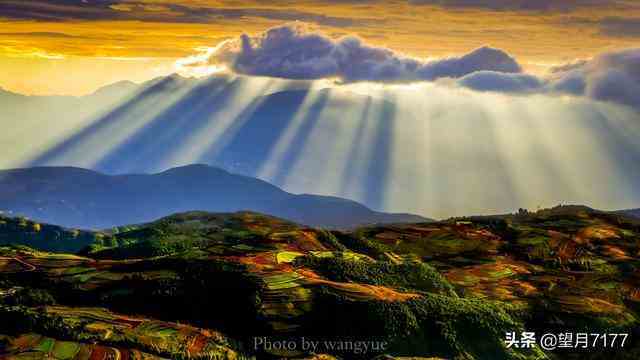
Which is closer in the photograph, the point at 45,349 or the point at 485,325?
the point at 45,349

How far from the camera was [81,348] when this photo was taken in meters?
139

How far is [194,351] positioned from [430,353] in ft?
166

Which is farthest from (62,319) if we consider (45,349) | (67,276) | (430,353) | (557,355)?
(557,355)

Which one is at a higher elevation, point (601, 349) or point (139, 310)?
point (139, 310)

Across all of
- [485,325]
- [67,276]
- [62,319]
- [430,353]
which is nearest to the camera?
[62,319]

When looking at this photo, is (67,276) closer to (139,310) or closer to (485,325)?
(139,310)

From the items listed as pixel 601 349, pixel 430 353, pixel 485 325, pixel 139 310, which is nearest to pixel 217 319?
pixel 139 310

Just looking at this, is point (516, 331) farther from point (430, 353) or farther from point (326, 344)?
point (326, 344)

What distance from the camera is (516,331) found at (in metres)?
184

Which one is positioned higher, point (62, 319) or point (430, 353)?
point (62, 319)

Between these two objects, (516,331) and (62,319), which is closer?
(62,319)

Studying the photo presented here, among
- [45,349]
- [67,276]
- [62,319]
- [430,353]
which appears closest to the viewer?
[45,349]

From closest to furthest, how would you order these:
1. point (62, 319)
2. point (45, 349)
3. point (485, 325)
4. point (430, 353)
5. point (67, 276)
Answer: point (45, 349) → point (62, 319) → point (430, 353) → point (485, 325) → point (67, 276)

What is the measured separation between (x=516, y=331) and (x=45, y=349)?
10463 centimetres
